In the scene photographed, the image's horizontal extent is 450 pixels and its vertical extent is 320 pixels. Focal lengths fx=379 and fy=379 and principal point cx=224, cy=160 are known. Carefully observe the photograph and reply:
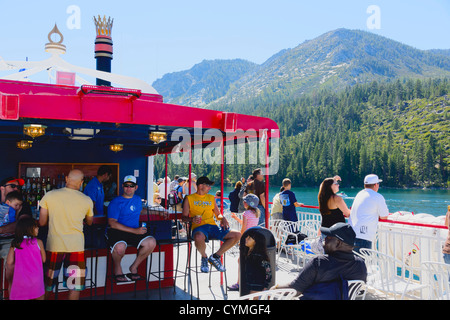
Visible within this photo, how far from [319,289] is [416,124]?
148 metres

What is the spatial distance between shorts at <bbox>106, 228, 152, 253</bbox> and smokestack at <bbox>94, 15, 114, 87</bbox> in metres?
8.83

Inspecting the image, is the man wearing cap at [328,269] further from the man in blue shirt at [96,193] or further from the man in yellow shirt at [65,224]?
the man in blue shirt at [96,193]

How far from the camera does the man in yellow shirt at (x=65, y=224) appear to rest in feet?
13.4

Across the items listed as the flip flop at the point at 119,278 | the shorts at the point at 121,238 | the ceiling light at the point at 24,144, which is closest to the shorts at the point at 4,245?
the shorts at the point at 121,238

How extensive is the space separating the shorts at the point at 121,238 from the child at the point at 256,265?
148 centimetres

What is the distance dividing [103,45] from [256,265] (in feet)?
34.9

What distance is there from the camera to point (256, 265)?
4.03 meters

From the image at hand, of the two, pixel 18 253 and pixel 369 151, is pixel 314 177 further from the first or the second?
pixel 18 253

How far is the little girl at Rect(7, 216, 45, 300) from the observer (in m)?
3.79

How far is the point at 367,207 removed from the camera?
5281 millimetres

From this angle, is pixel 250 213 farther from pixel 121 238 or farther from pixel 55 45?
pixel 55 45

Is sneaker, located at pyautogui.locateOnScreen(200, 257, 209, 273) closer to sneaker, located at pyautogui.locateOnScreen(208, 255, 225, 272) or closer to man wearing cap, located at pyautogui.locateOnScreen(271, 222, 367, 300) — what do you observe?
sneaker, located at pyautogui.locateOnScreen(208, 255, 225, 272)

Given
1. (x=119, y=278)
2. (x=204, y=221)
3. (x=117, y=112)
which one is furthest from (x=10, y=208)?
(x=204, y=221)

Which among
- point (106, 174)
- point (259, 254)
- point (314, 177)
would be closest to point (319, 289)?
point (259, 254)
